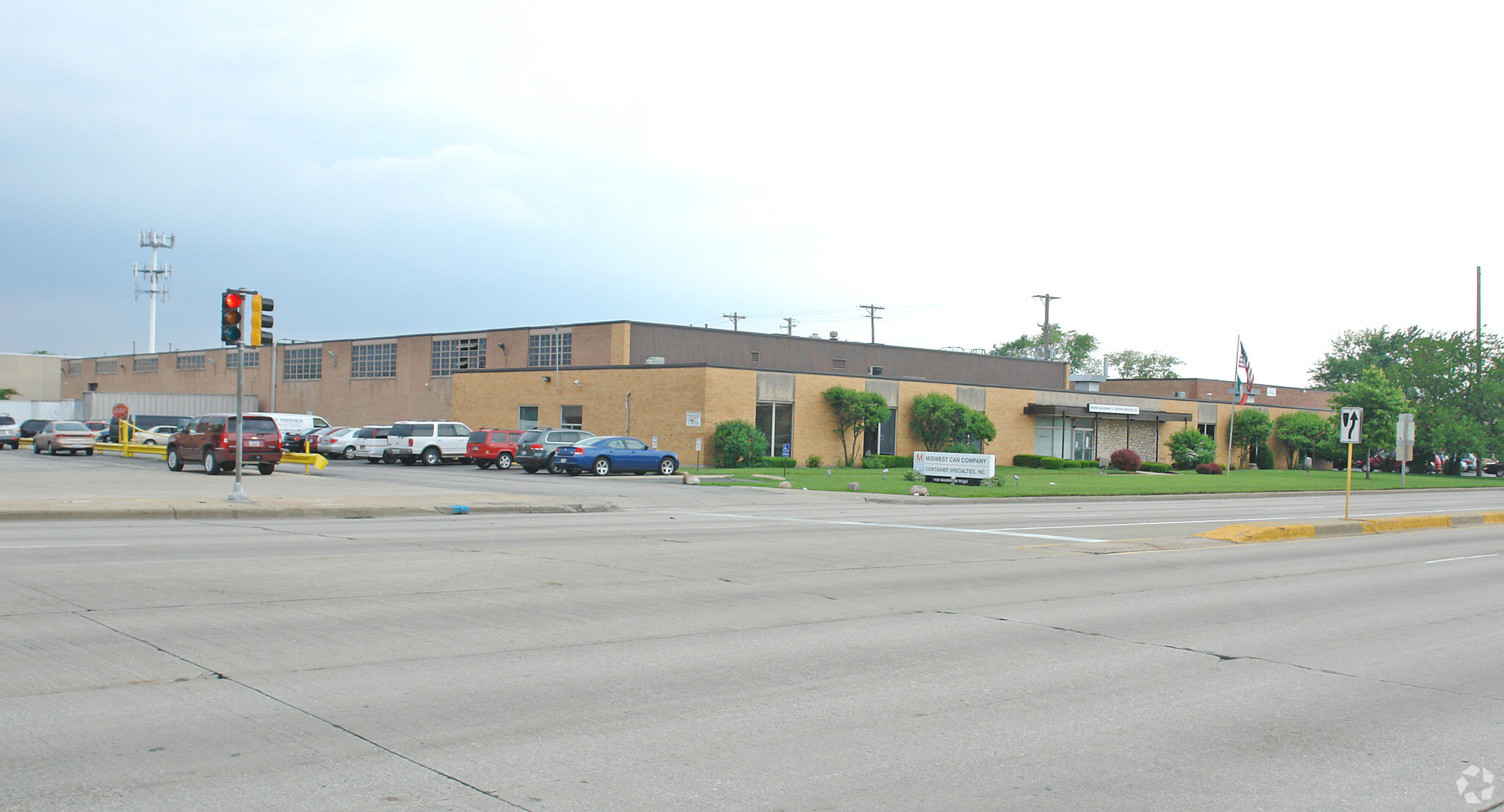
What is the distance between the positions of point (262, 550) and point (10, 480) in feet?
56.6

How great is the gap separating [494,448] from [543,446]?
4.24 meters

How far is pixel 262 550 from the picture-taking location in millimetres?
13078

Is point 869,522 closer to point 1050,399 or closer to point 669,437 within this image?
point 669,437

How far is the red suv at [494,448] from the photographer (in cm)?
4188

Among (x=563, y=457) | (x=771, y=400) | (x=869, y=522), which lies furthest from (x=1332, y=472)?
(x=869, y=522)

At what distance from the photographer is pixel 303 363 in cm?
7600

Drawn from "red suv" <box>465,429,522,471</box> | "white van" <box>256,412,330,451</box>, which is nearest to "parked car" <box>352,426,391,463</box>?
"red suv" <box>465,429,522,471</box>

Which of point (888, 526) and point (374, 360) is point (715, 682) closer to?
point (888, 526)

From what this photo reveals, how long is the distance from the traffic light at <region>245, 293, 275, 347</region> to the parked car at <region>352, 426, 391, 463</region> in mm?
25552

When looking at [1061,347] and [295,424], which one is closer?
[295,424]

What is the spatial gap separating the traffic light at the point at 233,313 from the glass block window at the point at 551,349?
38.5 metres

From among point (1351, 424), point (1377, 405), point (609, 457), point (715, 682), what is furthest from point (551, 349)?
point (715, 682)

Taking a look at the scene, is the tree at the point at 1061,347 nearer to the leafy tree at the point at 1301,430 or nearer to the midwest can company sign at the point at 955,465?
the leafy tree at the point at 1301,430

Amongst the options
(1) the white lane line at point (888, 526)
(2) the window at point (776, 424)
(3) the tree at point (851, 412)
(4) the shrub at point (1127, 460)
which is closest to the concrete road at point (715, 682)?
(1) the white lane line at point (888, 526)
